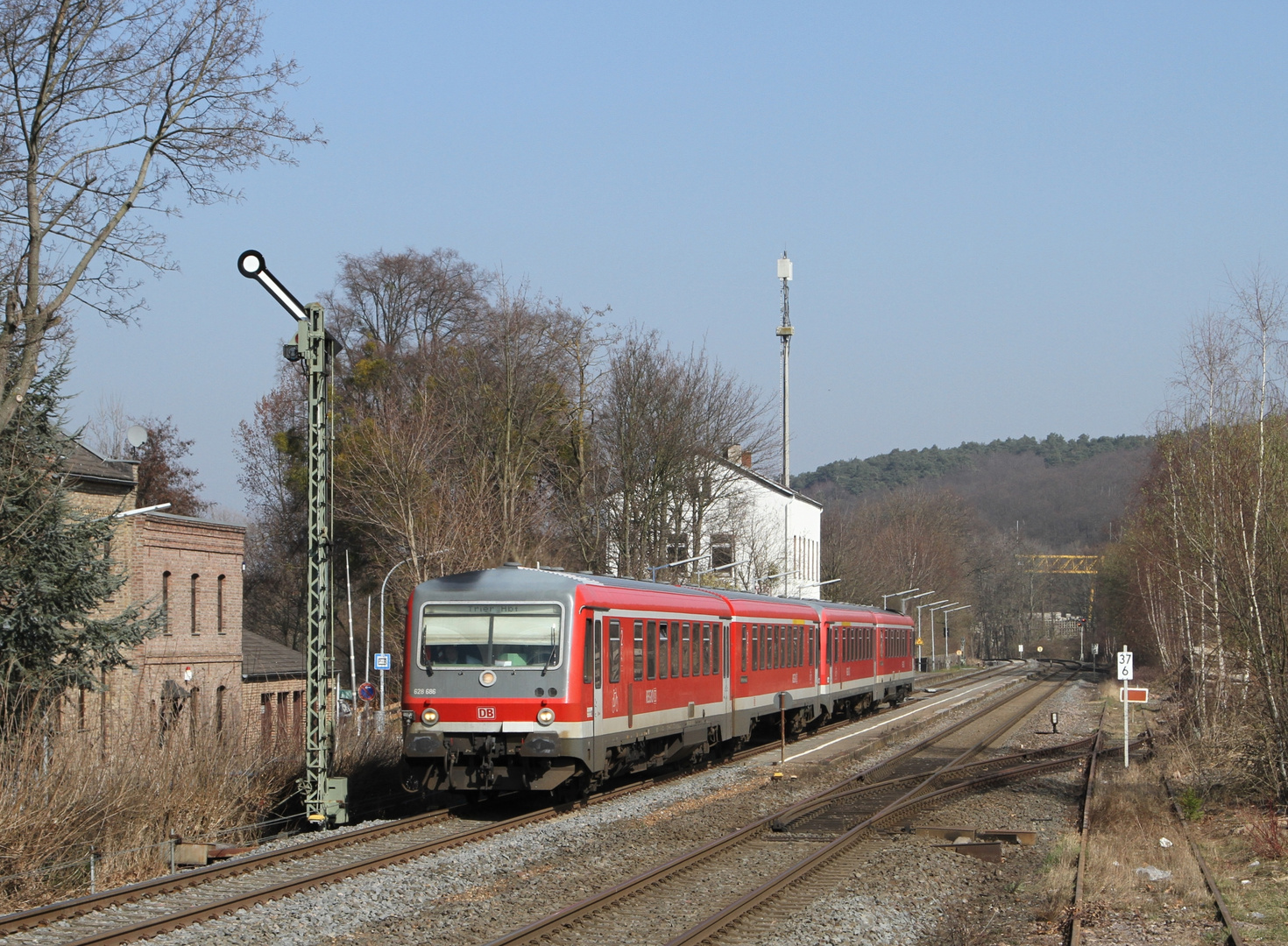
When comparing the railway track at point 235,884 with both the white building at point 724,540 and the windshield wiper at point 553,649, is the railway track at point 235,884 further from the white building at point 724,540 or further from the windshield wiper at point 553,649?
the white building at point 724,540

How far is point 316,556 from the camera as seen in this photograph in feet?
48.5

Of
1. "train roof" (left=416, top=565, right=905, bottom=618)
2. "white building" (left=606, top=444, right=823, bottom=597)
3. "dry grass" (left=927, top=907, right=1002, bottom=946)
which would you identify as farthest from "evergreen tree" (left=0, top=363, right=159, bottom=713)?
"white building" (left=606, top=444, right=823, bottom=597)

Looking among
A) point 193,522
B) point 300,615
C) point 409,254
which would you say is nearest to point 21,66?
point 193,522

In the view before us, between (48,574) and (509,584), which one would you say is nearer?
(509,584)

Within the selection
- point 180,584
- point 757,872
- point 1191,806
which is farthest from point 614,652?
point 180,584

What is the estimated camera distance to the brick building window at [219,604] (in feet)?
116

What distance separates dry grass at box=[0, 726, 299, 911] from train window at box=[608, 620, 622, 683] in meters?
4.31

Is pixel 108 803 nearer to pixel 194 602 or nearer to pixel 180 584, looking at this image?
pixel 180 584

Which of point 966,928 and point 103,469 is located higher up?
point 103,469

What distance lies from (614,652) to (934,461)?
171272 mm

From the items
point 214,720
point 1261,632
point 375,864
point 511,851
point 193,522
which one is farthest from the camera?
point 193,522

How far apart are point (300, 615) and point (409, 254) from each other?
16662mm

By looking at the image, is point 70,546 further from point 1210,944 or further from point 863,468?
point 863,468

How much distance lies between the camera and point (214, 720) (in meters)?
15.1
